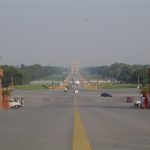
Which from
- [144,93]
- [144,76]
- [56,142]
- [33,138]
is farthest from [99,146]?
[144,76]

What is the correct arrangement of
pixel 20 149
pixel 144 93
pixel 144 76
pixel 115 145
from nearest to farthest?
1. pixel 20 149
2. pixel 115 145
3. pixel 144 93
4. pixel 144 76

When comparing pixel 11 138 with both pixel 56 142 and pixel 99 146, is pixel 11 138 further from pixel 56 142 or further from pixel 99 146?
pixel 99 146

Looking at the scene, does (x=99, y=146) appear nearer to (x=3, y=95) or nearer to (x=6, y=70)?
(x=3, y=95)

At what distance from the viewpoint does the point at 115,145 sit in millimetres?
15195

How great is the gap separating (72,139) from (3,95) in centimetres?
5838

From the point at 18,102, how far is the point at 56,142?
59615mm

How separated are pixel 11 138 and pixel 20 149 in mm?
3516

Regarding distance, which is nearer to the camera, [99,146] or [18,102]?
[99,146]

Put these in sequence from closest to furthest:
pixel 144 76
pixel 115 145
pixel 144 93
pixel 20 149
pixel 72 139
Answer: pixel 20 149
pixel 115 145
pixel 72 139
pixel 144 93
pixel 144 76

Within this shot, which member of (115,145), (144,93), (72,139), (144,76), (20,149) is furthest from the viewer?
(144,76)

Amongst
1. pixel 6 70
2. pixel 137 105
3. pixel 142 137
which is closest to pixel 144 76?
pixel 6 70

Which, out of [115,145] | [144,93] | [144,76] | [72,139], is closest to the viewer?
[115,145]

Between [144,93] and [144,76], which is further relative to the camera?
[144,76]

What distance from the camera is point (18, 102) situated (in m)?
75.2
